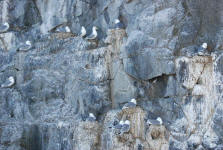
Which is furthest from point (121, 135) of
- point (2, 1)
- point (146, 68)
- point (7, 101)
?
point (2, 1)

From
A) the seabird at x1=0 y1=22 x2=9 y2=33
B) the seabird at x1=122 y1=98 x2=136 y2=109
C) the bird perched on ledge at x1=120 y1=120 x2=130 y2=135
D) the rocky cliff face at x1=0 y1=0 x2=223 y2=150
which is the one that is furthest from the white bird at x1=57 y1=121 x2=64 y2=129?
the seabird at x1=0 y1=22 x2=9 y2=33

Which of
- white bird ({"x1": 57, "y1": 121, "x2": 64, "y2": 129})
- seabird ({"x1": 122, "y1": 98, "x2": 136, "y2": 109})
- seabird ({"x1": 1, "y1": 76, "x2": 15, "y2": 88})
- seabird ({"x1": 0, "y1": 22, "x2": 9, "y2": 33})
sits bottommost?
white bird ({"x1": 57, "y1": 121, "x2": 64, "y2": 129})

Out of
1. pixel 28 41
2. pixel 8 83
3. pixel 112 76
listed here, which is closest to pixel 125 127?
pixel 112 76

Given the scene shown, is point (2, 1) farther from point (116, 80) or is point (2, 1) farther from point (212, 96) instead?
point (212, 96)

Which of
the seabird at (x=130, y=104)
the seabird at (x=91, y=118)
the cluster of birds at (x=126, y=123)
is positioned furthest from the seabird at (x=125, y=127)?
the seabird at (x=91, y=118)

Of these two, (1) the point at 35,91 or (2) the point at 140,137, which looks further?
(1) the point at 35,91

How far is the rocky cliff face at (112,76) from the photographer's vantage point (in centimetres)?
1334

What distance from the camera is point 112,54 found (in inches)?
599

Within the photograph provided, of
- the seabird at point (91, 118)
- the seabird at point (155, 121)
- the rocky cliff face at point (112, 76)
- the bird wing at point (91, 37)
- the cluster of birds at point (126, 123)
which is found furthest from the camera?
the bird wing at point (91, 37)

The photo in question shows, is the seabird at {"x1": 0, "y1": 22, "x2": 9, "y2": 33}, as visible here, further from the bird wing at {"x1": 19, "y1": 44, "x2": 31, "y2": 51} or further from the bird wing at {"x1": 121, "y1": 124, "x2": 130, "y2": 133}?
the bird wing at {"x1": 121, "y1": 124, "x2": 130, "y2": 133}

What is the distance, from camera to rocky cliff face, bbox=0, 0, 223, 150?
13.3 meters

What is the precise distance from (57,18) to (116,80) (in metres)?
3.31

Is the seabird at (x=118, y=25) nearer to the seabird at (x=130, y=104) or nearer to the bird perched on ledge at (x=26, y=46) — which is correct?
the seabird at (x=130, y=104)

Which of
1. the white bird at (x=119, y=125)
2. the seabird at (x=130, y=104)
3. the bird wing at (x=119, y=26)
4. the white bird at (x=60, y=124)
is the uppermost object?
the bird wing at (x=119, y=26)
